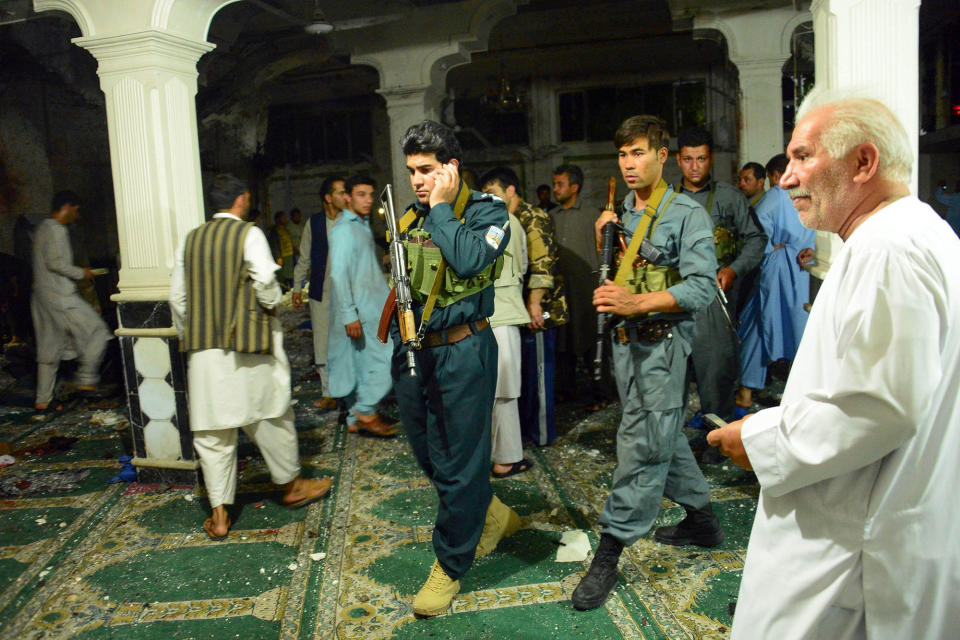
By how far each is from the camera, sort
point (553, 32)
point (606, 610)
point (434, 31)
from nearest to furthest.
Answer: point (606, 610)
point (434, 31)
point (553, 32)

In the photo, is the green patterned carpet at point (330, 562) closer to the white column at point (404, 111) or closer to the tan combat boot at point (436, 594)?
the tan combat boot at point (436, 594)

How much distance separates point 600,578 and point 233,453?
2002 millimetres

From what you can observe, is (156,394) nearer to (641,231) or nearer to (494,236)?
(494,236)

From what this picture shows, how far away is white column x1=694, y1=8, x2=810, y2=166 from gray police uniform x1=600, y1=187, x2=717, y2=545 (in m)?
4.09

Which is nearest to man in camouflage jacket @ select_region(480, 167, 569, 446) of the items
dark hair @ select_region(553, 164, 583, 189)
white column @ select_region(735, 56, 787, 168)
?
dark hair @ select_region(553, 164, 583, 189)

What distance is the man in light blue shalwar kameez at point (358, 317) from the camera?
511 centimetres

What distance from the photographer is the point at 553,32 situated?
13.8m

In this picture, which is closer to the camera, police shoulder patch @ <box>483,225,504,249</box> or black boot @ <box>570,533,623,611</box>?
police shoulder patch @ <box>483,225,504,249</box>

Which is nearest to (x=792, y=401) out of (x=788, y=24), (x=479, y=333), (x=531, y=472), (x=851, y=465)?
(x=851, y=465)

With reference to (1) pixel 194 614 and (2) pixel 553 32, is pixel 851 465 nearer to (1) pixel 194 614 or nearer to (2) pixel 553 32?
(1) pixel 194 614

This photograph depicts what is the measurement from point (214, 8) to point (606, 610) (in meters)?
4.19

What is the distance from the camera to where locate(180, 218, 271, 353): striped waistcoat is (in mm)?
3660

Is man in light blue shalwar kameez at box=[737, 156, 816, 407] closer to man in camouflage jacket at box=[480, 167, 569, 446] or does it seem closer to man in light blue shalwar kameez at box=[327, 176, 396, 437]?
man in camouflage jacket at box=[480, 167, 569, 446]

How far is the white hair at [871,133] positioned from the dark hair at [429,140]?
155cm
